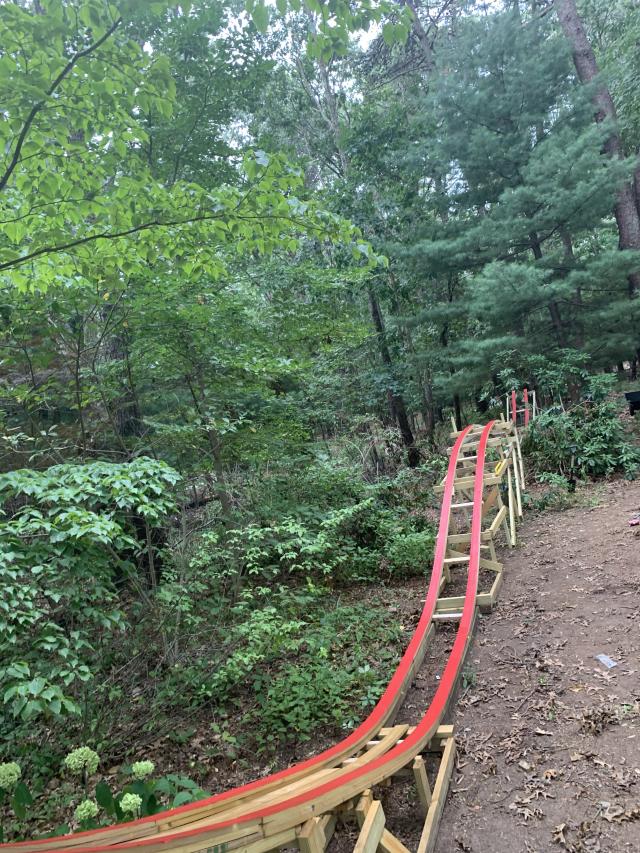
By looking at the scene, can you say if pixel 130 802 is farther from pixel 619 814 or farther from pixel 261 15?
pixel 261 15

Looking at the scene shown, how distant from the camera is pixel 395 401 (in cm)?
1359

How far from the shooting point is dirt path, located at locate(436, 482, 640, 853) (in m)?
2.58

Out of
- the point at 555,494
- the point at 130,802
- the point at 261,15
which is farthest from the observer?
the point at 555,494

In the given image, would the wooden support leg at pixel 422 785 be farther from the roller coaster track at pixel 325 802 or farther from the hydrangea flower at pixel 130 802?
the hydrangea flower at pixel 130 802

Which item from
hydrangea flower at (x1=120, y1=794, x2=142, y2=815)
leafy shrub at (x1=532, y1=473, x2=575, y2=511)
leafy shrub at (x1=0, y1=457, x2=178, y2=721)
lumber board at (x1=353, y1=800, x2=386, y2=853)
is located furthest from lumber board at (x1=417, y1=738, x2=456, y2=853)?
leafy shrub at (x1=532, y1=473, x2=575, y2=511)

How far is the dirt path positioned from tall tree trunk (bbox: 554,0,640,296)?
7554 millimetres

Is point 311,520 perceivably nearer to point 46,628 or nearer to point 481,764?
point 481,764

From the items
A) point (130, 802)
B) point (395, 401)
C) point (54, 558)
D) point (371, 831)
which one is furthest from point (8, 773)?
point (395, 401)

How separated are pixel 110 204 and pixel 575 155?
9.36 meters

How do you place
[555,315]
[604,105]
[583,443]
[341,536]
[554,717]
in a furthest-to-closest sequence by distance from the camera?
[555,315] < [604,105] < [583,443] < [341,536] < [554,717]

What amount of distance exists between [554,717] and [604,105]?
466 inches

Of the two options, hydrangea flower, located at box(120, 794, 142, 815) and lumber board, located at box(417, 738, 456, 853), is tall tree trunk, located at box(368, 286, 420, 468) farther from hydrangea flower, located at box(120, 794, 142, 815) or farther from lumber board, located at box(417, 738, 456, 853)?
hydrangea flower, located at box(120, 794, 142, 815)

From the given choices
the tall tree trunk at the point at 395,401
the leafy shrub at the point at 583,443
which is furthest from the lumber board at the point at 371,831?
the tall tree trunk at the point at 395,401

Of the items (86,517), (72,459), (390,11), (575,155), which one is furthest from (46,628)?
(575,155)
